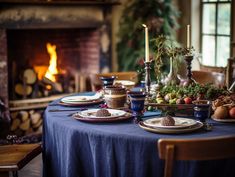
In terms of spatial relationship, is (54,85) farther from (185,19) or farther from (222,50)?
(222,50)

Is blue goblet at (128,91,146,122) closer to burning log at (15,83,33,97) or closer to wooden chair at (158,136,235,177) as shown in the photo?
wooden chair at (158,136,235,177)

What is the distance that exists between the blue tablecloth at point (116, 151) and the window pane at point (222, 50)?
2.78 meters

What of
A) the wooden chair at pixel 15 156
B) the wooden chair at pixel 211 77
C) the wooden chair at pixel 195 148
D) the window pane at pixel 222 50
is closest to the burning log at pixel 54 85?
the window pane at pixel 222 50

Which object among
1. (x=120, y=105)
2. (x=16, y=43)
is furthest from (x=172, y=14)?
(x=120, y=105)

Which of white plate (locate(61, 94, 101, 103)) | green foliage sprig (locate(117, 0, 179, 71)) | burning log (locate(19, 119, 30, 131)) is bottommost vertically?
burning log (locate(19, 119, 30, 131))

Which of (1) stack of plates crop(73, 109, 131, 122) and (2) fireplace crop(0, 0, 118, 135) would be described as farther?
(2) fireplace crop(0, 0, 118, 135)

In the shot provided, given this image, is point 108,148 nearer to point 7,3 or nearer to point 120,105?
point 120,105

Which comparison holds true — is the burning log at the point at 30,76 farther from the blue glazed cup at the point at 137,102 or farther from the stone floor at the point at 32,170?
the blue glazed cup at the point at 137,102

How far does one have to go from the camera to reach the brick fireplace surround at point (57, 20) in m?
4.85

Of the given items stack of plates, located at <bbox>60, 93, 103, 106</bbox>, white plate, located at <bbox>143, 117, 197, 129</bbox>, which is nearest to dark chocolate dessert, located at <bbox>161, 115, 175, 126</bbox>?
white plate, located at <bbox>143, 117, 197, 129</bbox>

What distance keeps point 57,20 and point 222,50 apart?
5.61 feet

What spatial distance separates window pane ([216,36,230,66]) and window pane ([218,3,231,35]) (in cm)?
8

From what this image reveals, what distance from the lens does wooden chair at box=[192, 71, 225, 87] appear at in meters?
3.83

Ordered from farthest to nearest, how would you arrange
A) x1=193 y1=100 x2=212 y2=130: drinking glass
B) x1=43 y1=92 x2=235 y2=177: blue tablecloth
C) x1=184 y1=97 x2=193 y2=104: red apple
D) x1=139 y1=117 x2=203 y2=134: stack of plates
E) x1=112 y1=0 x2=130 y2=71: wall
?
x1=112 y1=0 x2=130 y2=71: wall, x1=184 y1=97 x2=193 y2=104: red apple, x1=193 y1=100 x2=212 y2=130: drinking glass, x1=139 y1=117 x2=203 y2=134: stack of plates, x1=43 y1=92 x2=235 y2=177: blue tablecloth
